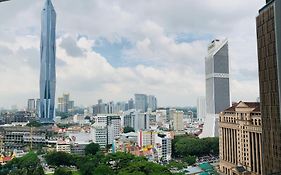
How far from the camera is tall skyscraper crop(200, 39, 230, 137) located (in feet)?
26.6

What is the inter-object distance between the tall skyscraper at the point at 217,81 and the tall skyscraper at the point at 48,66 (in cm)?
660

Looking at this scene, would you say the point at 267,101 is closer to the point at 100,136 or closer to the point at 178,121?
the point at 100,136

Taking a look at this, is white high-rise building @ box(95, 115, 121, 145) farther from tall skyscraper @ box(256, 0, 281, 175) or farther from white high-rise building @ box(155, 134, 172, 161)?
tall skyscraper @ box(256, 0, 281, 175)

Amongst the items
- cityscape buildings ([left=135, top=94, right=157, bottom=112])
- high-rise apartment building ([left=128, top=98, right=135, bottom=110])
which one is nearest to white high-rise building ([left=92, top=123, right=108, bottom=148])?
cityscape buildings ([left=135, top=94, right=157, bottom=112])

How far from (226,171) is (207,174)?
38 cm

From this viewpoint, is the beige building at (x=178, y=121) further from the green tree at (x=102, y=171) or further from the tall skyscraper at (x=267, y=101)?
the tall skyscraper at (x=267, y=101)

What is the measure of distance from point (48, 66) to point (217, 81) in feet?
22.9

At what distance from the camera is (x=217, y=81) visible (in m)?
8.16

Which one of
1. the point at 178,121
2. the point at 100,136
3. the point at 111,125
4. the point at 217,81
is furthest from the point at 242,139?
the point at 178,121

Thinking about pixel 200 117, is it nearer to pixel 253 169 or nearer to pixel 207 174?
pixel 207 174

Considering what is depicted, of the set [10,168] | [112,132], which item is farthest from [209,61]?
[10,168]

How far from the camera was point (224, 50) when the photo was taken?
8.16m

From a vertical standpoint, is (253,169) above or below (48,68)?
below

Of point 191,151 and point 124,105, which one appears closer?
point 191,151
